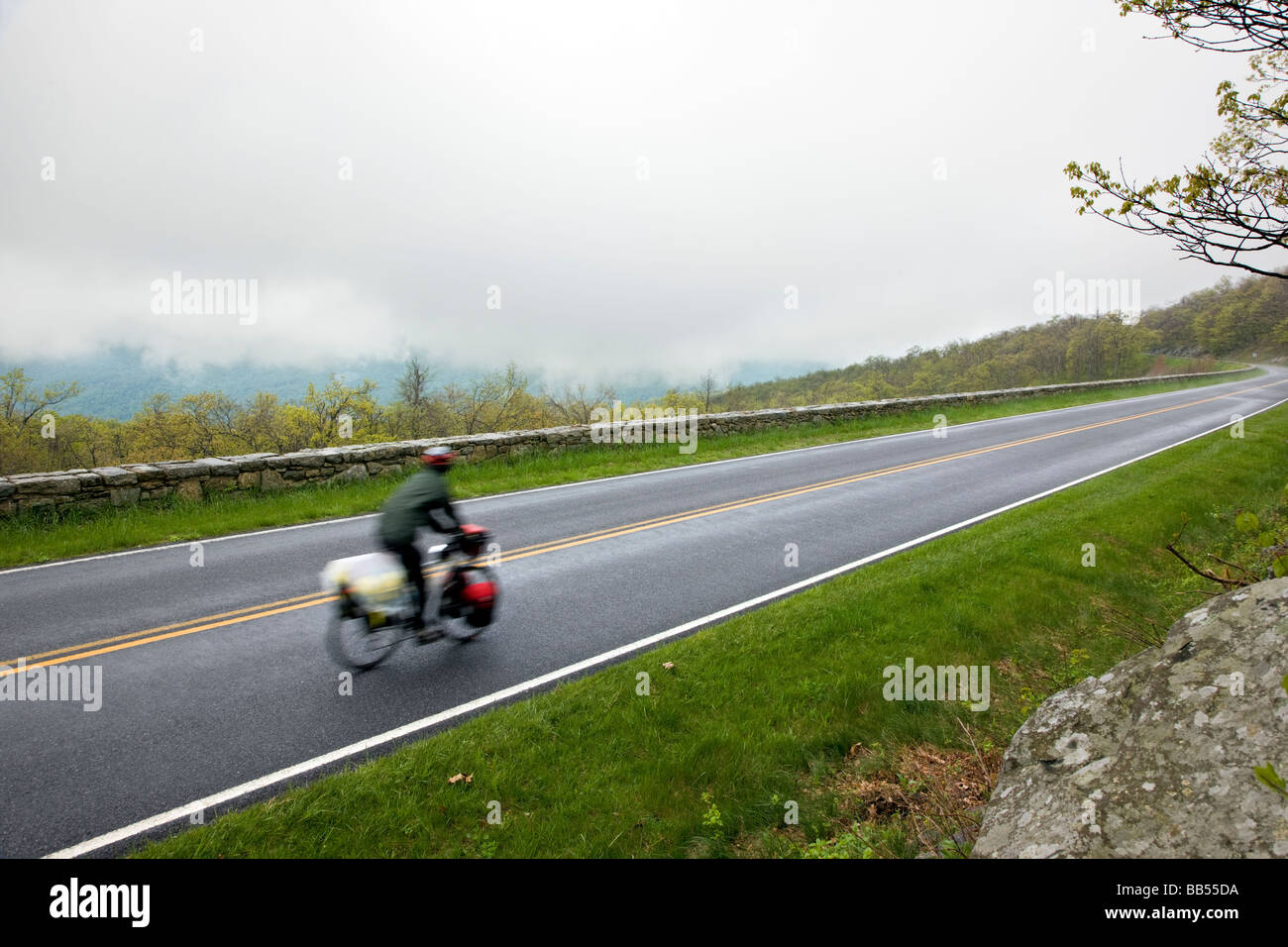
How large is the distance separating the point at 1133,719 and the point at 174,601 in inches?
334

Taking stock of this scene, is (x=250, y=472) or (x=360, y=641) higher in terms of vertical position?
(x=250, y=472)

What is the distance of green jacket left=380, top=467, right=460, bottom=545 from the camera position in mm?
5602

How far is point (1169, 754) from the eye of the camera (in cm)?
231

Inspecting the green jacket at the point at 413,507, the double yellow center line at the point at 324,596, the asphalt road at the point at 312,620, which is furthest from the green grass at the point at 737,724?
the double yellow center line at the point at 324,596

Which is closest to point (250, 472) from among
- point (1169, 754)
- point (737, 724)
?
point (737, 724)

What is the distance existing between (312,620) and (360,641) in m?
1.14

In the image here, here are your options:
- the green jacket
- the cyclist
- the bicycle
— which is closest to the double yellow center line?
the bicycle

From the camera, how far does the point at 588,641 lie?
6062mm

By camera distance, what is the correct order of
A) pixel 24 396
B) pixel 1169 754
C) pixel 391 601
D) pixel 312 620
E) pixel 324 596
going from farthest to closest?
pixel 24 396, pixel 324 596, pixel 312 620, pixel 391 601, pixel 1169 754

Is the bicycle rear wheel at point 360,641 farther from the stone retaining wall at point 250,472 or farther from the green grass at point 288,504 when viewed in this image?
the stone retaining wall at point 250,472

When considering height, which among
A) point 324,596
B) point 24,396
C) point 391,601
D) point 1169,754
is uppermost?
point 24,396

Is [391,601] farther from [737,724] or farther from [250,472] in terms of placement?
[250,472]

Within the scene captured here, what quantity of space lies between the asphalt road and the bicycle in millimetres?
192
